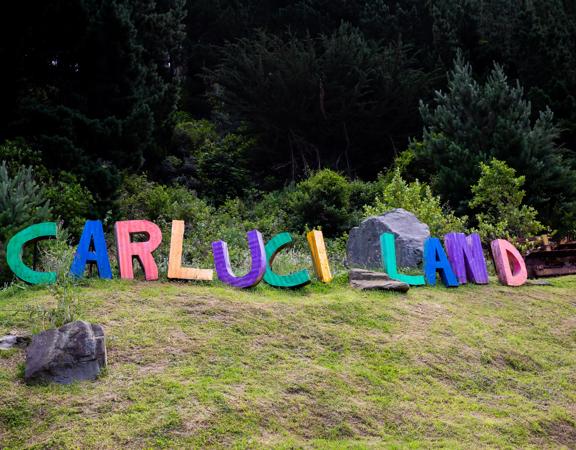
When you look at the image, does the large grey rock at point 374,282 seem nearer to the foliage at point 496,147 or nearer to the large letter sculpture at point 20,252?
the large letter sculpture at point 20,252

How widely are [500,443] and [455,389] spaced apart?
3.84 feet

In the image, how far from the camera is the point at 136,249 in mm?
9516

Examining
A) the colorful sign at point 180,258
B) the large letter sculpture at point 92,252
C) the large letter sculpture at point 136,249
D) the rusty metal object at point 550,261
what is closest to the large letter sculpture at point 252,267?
the colorful sign at point 180,258

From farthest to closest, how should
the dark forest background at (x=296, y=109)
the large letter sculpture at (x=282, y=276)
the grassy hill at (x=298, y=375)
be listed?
1. the dark forest background at (x=296, y=109)
2. the large letter sculpture at (x=282, y=276)
3. the grassy hill at (x=298, y=375)

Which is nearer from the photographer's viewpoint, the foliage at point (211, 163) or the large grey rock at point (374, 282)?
the large grey rock at point (374, 282)

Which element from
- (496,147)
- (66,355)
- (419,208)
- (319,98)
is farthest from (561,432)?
(319,98)

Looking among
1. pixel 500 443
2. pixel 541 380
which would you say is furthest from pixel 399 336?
pixel 500 443

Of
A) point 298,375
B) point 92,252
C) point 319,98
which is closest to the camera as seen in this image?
point 298,375

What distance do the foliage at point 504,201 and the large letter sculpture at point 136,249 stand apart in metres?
8.51

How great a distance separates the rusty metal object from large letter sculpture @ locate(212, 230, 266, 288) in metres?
6.20

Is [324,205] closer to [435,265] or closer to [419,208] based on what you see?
[419,208]

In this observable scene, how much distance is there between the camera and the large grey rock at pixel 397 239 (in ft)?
41.4

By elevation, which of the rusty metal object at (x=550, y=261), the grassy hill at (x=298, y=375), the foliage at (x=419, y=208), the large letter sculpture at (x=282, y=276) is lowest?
the grassy hill at (x=298, y=375)

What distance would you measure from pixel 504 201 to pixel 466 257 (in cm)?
626
